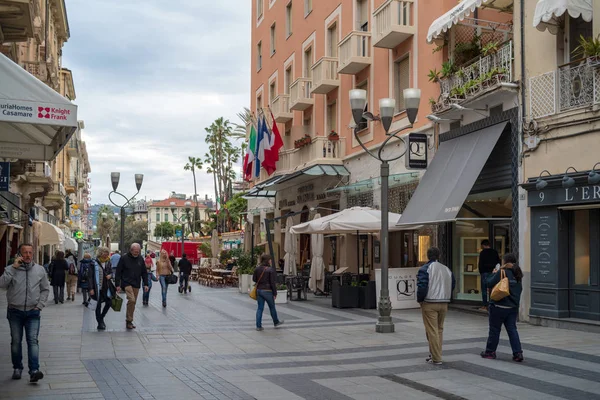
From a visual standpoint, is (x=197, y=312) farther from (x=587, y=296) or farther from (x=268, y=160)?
(x=268, y=160)

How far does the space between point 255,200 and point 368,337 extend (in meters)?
27.3

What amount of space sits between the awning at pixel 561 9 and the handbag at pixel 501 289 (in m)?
6.11

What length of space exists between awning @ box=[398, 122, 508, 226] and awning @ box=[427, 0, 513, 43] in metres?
2.77

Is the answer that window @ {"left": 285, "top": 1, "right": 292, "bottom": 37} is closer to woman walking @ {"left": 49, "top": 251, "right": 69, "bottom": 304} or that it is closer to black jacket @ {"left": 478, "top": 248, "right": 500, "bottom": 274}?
woman walking @ {"left": 49, "top": 251, "right": 69, "bottom": 304}

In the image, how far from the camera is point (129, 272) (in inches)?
565

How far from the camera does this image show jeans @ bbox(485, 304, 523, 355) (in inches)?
389

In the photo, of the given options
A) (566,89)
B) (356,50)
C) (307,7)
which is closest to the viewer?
(566,89)

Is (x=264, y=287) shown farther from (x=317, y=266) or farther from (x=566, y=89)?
(x=317, y=266)

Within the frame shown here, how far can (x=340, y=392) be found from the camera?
8023 millimetres

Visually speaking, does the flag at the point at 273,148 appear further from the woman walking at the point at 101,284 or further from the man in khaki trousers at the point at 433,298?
the man in khaki trousers at the point at 433,298

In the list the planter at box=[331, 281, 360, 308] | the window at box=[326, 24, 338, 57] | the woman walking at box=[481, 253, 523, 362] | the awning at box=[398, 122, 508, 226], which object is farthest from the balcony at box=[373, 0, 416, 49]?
the woman walking at box=[481, 253, 523, 362]

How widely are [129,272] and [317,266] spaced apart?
29.1ft

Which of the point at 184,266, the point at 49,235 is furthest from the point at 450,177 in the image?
the point at 49,235

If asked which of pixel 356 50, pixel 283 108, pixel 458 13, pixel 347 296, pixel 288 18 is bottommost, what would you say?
pixel 347 296
